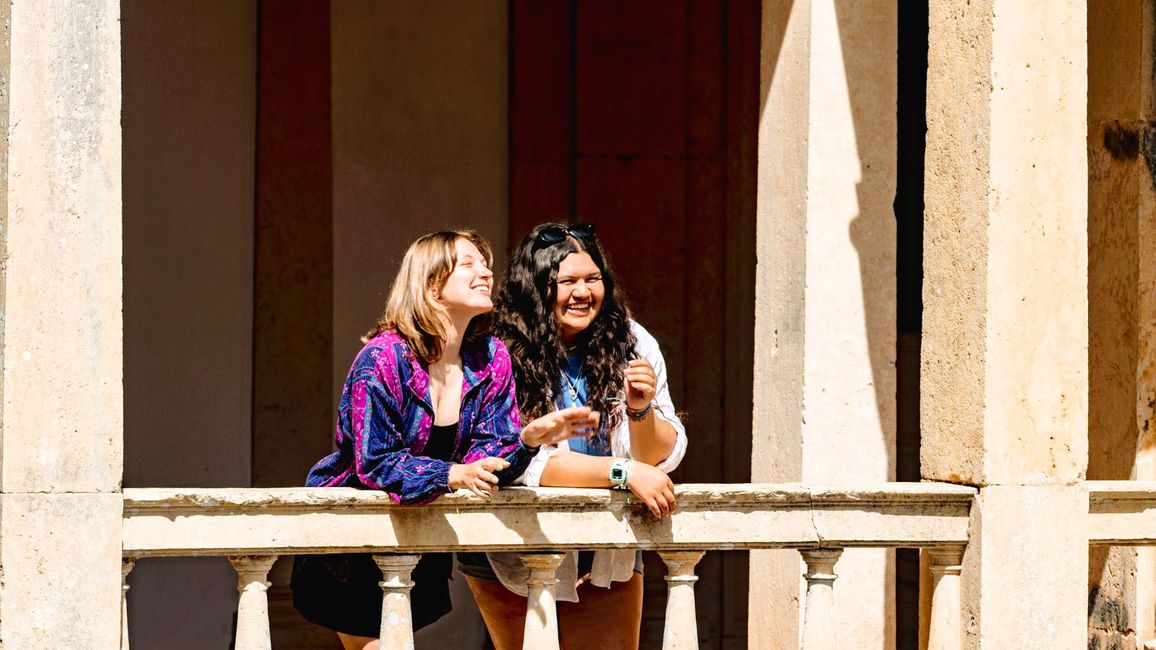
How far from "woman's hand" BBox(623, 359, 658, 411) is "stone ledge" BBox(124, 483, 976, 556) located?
24 cm

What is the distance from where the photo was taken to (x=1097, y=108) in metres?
6.21

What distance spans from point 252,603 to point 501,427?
2.39 ft

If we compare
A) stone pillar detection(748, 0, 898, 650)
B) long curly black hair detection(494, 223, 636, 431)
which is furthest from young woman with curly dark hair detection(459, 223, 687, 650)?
stone pillar detection(748, 0, 898, 650)

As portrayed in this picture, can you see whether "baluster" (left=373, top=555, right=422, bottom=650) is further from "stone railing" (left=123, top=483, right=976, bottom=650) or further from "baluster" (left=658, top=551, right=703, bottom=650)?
"baluster" (left=658, top=551, right=703, bottom=650)

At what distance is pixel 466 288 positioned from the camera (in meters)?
3.98

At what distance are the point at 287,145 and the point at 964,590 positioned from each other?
13.9ft

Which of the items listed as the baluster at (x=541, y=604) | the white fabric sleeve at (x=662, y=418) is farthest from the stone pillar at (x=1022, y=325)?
the baluster at (x=541, y=604)

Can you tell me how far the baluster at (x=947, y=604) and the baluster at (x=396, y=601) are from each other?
1.42 metres

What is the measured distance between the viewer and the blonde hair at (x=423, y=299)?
3.95m

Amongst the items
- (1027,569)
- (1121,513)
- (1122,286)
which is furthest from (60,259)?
(1122,286)

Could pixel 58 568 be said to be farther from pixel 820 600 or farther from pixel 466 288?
pixel 820 600

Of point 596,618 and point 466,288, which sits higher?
point 466,288

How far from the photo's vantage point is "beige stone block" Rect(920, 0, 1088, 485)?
423 centimetres

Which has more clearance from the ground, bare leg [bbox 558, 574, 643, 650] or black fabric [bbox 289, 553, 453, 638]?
black fabric [bbox 289, 553, 453, 638]
